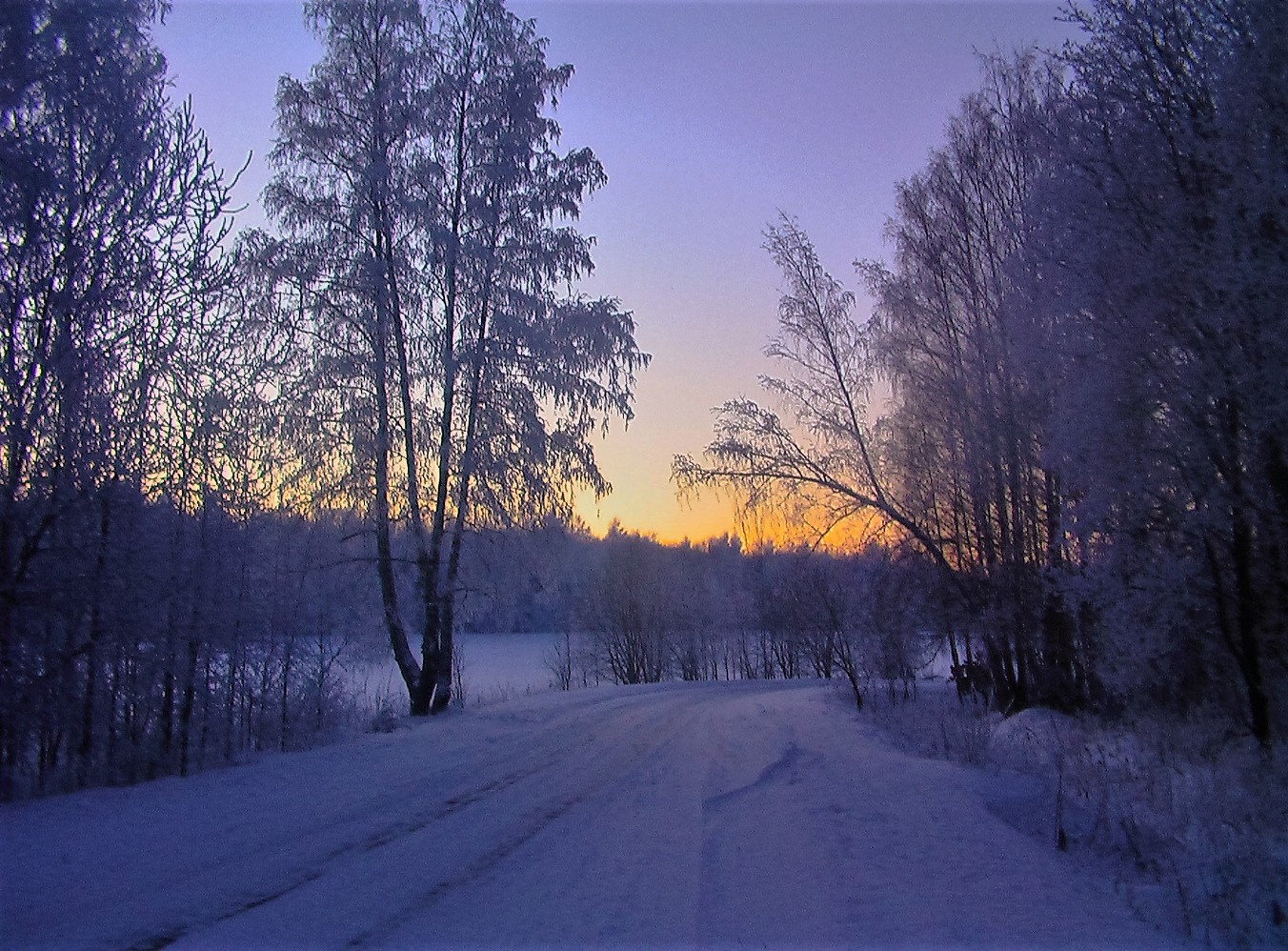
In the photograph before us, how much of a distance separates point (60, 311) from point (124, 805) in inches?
186

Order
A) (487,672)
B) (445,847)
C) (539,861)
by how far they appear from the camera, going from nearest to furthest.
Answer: (539,861) → (445,847) → (487,672)

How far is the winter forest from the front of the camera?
292 inches

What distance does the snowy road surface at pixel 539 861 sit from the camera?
430 centimetres

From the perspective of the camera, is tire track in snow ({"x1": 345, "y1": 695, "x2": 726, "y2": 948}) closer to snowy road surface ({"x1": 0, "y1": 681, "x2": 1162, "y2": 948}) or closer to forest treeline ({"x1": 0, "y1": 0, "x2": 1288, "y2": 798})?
snowy road surface ({"x1": 0, "y1": 681, "x2": 1162, "y2": 948})

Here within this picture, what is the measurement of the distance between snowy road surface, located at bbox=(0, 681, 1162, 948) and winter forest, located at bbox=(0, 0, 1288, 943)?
1145 mm

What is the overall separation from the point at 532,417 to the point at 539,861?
33.3ft

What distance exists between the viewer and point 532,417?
48.4ft

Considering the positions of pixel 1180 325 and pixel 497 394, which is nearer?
pixel 1180 325

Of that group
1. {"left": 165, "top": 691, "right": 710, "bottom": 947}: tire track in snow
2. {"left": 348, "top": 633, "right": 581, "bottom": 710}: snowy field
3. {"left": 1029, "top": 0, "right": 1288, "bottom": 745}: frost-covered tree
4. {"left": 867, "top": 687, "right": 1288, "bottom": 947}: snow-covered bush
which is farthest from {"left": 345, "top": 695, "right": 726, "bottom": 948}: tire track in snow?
{"left": 1029, "top": 0, "right": 1288, "bottom": 745}: frost-covered tree

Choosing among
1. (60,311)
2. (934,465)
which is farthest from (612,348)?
(60,311)

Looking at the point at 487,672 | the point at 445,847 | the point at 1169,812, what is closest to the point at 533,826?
the point at 445,847

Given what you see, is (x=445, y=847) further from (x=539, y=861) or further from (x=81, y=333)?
(x=81, y=333)

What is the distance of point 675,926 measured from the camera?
14.3ft

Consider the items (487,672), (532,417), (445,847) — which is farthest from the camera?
(487,672)
